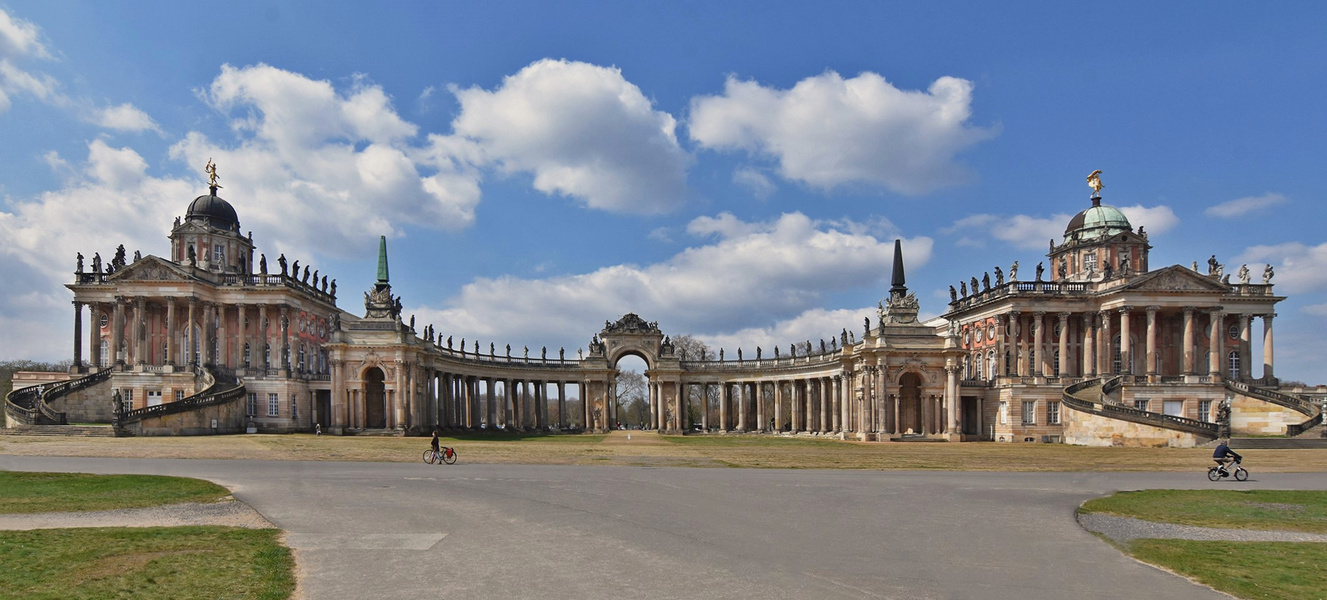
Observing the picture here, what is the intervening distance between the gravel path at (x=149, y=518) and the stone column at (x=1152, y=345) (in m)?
71.5

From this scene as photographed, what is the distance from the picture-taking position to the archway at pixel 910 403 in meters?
77.9

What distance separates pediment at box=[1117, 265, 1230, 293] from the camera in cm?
7494

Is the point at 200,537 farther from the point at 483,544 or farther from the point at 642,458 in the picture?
the point at 642,458

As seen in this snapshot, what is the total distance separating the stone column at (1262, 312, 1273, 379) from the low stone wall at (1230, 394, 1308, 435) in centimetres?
1059

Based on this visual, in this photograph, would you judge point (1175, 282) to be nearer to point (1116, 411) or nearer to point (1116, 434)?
point (1116, 411)

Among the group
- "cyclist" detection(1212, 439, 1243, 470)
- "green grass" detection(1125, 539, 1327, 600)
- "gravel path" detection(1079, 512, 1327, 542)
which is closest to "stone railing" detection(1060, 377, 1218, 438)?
"cyclist" detection(1212, 439, 1243, 470)

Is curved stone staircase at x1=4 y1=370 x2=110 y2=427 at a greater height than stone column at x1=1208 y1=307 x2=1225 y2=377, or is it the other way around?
stone column at x1=1208 y1=307 x2=1225 y2=377

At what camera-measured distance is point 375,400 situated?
83062 millimetres

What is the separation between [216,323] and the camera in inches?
3147

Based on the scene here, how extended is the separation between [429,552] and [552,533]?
9.23 feet

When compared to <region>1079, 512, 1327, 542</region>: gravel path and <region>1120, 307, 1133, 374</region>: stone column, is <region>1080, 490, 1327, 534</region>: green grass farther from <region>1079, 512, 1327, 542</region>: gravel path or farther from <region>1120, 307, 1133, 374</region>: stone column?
<region>1120, 307, 1133, 374</region>: stone column

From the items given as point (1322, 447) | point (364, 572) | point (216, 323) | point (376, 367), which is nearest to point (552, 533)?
point (364, 572)

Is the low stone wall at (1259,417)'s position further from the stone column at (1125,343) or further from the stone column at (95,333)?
the stone column at (95,333)

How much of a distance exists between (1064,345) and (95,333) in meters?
82.4
